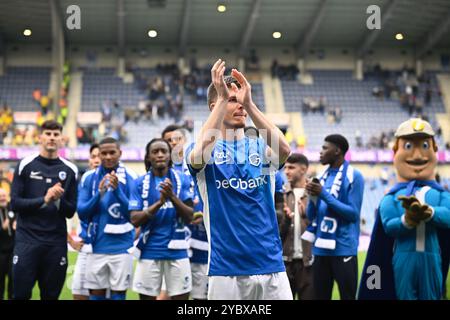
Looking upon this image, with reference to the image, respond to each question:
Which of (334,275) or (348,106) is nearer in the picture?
(334,275)

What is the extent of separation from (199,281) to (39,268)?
163 cm

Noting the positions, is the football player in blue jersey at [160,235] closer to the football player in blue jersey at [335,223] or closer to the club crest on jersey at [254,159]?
the football player in blue jersey at [335,223]

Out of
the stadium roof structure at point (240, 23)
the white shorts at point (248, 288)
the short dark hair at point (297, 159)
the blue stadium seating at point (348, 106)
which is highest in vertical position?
the stadium roof structure at point (240, 23)

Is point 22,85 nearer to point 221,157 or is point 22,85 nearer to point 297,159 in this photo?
point 297,159

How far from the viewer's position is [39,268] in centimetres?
585

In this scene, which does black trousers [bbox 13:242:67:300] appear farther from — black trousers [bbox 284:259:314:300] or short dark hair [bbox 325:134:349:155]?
short dark hair [bbox 325:134:349:155]

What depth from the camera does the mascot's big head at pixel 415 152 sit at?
391 cm

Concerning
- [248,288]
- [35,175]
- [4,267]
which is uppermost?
[35,175]

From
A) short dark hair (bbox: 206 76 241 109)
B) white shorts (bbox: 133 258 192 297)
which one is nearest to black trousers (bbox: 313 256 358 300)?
white shorts (bbox: 133 258 192 297)

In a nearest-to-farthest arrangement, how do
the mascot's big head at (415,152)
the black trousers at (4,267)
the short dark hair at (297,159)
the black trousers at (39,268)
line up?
the mascot's big head at (415,152), the black trousers at (39,268), the short dark hair at (297,159), the black trousers at (4,267)

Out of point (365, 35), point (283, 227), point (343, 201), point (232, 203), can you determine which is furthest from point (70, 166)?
point (365, 35)

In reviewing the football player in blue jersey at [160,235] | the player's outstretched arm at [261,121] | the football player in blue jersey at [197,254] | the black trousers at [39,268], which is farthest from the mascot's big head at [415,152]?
the black trousers at [39,268]

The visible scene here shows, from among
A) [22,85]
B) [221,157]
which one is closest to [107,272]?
[221,157]

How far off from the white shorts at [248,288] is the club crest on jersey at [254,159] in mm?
614
